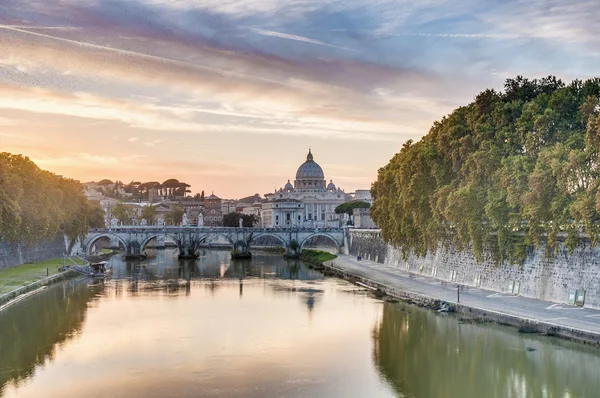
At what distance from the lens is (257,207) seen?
7407 inches

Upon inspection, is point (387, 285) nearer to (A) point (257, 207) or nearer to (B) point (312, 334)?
(B) point (312, 334)

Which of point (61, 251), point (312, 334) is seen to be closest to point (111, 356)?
point (312, 334)

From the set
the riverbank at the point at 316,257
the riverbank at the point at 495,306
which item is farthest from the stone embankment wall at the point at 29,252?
the riverbank at the point at 495,306

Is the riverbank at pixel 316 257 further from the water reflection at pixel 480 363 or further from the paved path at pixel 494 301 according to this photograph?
the water reflection at pixel 480 363

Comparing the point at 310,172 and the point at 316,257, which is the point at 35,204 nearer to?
the point at 316,257

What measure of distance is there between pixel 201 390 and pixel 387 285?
82.0 feet

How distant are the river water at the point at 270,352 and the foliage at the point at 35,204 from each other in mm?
8620

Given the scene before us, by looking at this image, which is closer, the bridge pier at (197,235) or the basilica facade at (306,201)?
the bridge pier at (197,235)

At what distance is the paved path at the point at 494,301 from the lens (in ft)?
95.5

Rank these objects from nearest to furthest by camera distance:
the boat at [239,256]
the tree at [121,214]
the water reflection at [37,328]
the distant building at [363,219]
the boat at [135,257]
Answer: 1. the water reflection at [37,328]
2. the boat at [135,257]
3. the boat at [239,256]
4. the distant building at [363,219]
5. the tree at [121,214]

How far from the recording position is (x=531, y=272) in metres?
36.5

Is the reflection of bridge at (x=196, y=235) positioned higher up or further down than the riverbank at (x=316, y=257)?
higher up

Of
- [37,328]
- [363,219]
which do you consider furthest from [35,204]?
[363,219]

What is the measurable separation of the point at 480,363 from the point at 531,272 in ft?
37.1
